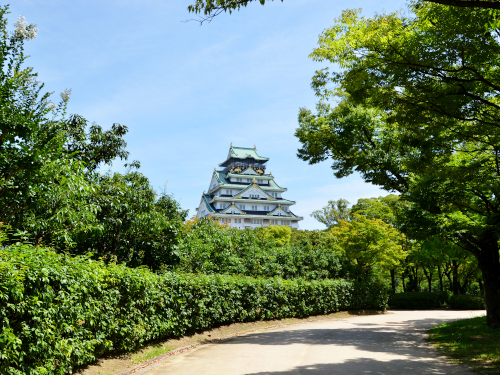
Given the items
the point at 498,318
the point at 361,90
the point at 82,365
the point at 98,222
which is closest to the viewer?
the point at 82,365

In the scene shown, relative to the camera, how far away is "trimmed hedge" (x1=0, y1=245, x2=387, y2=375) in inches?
204

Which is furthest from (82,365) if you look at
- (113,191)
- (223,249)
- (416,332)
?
(416,332)

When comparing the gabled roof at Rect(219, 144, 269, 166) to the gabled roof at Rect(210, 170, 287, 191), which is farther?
the gabled roof at Rect(219, 144, 269, 166)

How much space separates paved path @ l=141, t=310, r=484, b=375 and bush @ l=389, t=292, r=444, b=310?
18794 mm

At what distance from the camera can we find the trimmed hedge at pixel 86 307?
519cm

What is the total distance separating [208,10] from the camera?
5207 mm

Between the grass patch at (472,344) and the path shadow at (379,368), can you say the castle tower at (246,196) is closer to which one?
the grass patch at (472,344)

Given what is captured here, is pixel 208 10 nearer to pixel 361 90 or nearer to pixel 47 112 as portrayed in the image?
pixel 361 90

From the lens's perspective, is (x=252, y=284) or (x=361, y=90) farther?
(x=252, y=284)

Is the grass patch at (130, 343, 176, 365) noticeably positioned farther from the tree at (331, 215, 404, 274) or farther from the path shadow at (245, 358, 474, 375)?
the tree at (331, 215, 404, 274)

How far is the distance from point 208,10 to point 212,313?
393 inches

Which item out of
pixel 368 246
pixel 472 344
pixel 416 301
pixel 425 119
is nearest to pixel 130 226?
pixel 425 119

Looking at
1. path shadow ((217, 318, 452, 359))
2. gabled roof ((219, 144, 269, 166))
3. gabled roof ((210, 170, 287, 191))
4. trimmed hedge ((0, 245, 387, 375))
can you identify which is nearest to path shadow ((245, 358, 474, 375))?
path shadow ((217, 318, 452, 359))

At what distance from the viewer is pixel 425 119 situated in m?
8.72
